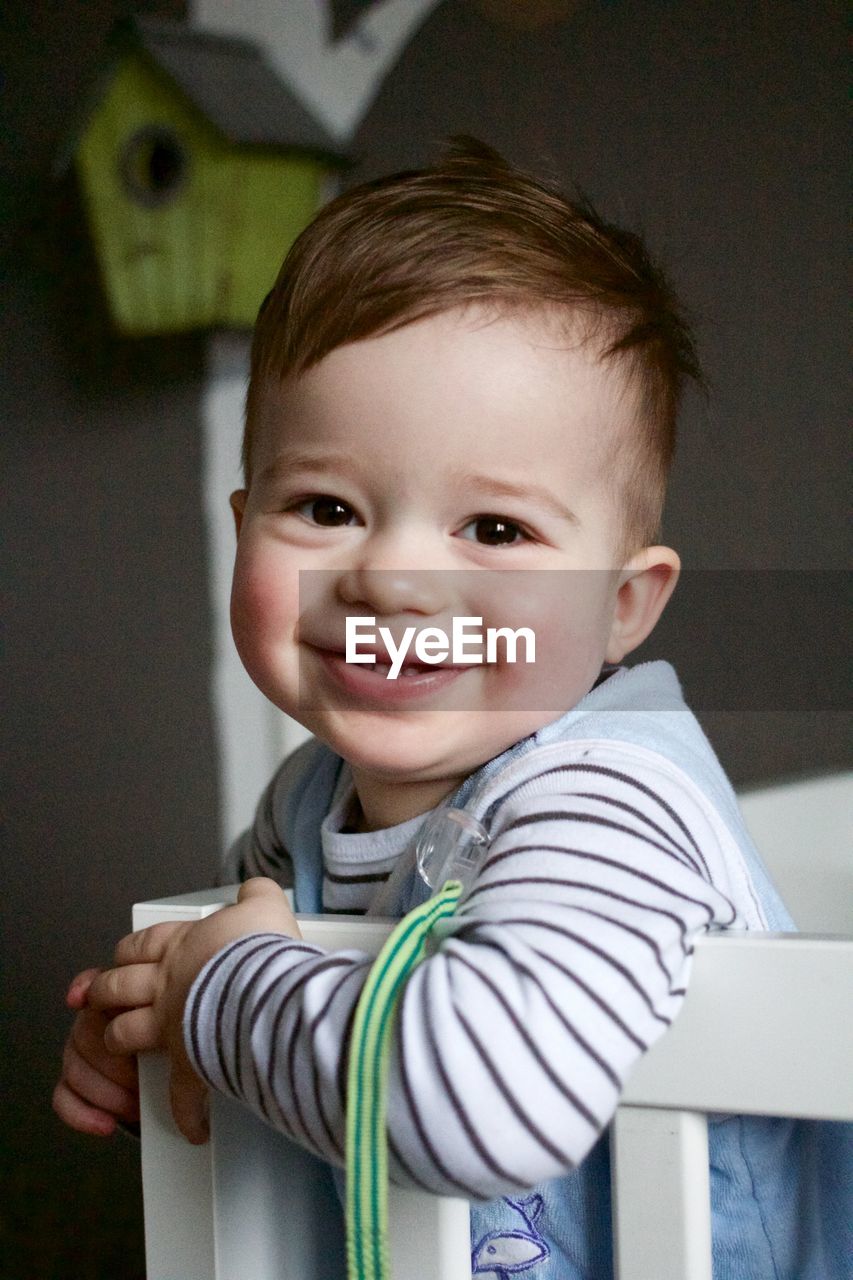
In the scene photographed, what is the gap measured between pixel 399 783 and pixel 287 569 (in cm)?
14

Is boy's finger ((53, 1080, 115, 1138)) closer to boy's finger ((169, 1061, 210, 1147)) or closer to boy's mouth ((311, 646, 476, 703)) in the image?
boy's finger ((169, 1061, 210, 1147))

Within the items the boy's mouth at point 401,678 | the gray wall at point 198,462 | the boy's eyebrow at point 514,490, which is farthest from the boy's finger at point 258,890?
the gray wall at point 198,462

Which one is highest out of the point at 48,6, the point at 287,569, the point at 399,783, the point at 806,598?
the point at 48,6

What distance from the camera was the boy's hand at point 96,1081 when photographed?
63 centimetres

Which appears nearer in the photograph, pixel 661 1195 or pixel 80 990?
pixel 661 1195

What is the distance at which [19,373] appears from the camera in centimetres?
167

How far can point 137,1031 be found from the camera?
56 cm

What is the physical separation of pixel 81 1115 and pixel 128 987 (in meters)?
0.12

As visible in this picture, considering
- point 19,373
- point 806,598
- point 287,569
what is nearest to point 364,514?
point 287,569

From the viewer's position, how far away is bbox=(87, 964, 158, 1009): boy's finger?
1.83 ft

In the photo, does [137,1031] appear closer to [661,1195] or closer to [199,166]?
[661,1195]

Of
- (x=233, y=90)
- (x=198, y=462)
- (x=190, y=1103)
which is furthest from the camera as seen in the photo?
(x=198, y=462)

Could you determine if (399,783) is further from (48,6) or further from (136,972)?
(48,6)

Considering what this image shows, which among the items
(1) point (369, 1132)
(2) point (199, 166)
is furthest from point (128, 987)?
(2) point (199, 166)
